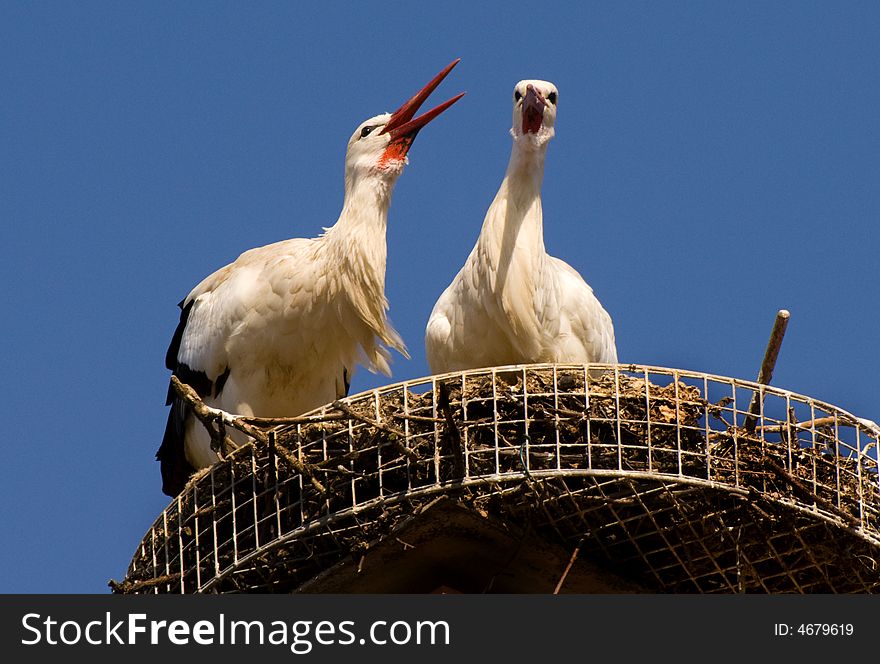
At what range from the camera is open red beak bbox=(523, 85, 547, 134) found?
11211mm

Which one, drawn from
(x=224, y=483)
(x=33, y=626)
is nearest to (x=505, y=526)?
(x=224, y=483)

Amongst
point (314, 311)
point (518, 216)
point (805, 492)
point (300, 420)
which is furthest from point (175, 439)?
point (805, 492)

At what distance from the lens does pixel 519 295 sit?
11000mm

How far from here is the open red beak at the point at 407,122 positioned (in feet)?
39.6

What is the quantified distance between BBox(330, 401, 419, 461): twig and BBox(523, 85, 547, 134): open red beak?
224 cm

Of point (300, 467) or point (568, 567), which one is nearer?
point (300, 467)

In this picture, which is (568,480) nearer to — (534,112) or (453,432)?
(453,432)

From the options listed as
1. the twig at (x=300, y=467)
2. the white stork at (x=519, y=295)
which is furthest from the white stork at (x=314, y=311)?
the twig at (x=300, y=467)

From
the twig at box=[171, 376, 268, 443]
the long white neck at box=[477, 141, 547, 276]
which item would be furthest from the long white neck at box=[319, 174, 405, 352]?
the twig at box=[171, 376, 268, 443]

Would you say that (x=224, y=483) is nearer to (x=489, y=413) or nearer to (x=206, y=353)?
(x=489, y=413)

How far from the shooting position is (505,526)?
9.91m

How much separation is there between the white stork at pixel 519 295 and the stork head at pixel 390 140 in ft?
2.71

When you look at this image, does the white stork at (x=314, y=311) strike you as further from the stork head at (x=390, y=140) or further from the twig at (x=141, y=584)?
the twig at (x=141, y=584)

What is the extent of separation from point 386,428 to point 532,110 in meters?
2.37
